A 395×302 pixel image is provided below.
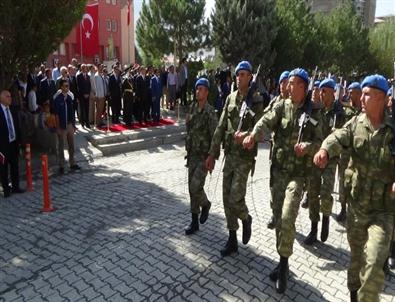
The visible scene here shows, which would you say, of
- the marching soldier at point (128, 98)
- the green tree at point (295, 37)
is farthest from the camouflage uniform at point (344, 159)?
the green tree at point (295, 37)

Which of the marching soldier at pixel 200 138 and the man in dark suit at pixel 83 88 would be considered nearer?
the marching soldier at pixel 200 138

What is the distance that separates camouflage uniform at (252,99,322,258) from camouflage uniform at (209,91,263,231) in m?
0.47

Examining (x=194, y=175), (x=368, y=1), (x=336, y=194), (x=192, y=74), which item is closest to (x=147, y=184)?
(x=194, y=175)

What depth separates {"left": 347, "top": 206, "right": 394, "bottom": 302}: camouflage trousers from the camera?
3471 millimetres

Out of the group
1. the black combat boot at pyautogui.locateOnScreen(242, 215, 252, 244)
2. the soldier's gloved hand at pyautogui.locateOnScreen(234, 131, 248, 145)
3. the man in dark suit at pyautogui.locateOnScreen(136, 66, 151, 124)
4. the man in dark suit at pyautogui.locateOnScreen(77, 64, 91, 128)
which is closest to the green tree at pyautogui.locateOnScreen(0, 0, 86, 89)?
the man in dark suit at pyautogui.locateOnScreen(77, 64, 91, 128)

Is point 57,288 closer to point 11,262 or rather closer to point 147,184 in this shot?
point 11,262

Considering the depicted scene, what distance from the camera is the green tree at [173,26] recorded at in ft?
83.2

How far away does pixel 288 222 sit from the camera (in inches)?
173

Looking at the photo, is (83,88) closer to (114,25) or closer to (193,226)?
(193,226)

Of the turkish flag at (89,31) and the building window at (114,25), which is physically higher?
the building window at (114,25)

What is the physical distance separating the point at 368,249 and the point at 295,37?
21.9 metres

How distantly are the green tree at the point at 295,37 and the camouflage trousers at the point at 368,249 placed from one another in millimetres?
20367

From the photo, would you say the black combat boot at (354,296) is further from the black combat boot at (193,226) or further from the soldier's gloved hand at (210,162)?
the black combat boot at (193,226)

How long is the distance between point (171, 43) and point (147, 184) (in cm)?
1948
